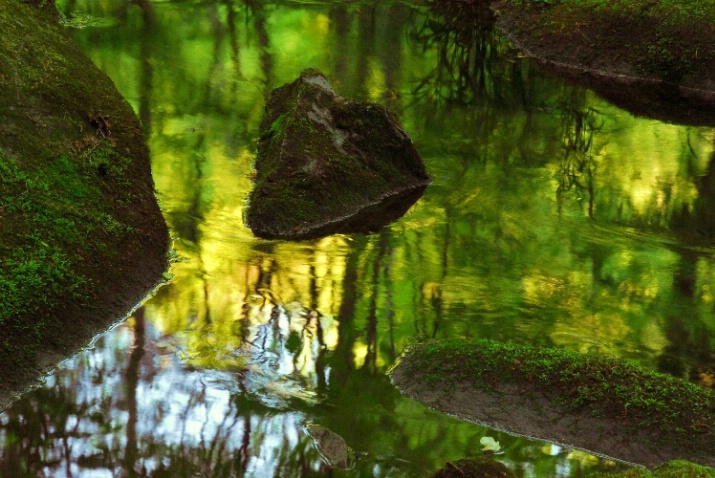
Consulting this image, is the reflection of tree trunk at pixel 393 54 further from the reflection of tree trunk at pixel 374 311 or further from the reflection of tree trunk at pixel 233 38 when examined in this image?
the reflection of tree trunk at pixel 374 311

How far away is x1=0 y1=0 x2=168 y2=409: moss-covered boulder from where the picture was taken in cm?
577

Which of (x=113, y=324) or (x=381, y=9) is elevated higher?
(x=381, y=9)

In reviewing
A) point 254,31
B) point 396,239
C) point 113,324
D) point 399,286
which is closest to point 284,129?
point 396,239

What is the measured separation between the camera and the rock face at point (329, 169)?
813cm

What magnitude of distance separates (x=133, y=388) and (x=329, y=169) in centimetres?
354

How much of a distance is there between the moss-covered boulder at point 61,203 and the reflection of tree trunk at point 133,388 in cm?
20

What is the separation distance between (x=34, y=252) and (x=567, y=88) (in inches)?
382

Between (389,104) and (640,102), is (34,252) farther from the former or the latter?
(640,102)

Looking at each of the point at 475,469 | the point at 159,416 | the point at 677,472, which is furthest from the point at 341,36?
the point at 677,472

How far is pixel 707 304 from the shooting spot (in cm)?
734

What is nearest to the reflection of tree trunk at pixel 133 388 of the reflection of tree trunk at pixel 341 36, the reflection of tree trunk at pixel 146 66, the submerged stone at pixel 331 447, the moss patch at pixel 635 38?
the submerged stone at pixel 331 447

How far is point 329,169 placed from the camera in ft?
28.0

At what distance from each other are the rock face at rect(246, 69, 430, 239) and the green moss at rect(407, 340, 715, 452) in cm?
250

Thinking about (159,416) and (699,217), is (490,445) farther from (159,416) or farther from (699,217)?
(699,217)
